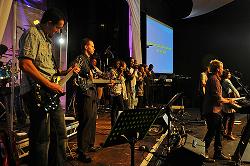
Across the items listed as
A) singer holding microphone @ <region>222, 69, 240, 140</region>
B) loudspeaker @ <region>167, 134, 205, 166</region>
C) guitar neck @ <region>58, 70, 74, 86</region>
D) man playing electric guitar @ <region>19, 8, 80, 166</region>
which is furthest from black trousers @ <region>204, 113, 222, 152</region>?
man playing electric guitar @ <region>19, 8, 80, 166</region>

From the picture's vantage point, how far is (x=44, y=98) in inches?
141

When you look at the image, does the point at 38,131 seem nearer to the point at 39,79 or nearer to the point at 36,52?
the point at 39,79

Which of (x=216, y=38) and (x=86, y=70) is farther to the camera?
(x=216, y=38)

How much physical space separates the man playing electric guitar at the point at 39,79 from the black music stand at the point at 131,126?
2.34 feet

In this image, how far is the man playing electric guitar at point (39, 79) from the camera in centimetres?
350

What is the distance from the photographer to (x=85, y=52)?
5422mm

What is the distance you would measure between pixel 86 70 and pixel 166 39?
1221cm

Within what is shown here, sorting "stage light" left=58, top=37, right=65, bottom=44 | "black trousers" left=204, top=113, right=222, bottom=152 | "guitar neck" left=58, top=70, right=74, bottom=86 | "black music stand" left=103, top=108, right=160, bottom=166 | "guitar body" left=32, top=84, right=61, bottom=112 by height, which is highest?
"stage light" left=58, top=37, right=65, bottom=44

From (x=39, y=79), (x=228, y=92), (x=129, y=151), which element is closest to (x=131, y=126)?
(x=39, y=79)

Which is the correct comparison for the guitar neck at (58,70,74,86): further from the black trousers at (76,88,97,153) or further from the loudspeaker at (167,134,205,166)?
the loudspeaker at (167,134,205,166)

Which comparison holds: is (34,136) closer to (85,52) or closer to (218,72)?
(85,52)

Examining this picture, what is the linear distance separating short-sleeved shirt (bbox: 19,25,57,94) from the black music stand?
991mm

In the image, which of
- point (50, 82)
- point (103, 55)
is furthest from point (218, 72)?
point (103, 55)

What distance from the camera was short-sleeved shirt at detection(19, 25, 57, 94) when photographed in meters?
3.52
